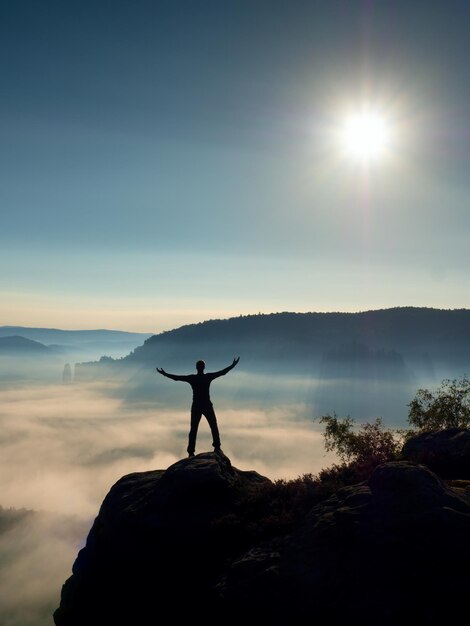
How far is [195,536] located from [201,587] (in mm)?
1856

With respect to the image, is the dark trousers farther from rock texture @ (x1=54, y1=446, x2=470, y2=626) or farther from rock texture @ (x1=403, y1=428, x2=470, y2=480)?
rock texture @ (x1=403, y1=428, x2=470, y2=480)

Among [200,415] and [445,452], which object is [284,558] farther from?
[200,415]

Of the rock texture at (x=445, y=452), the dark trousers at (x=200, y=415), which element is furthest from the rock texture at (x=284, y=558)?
the dark trousers at (x=200, y=415)

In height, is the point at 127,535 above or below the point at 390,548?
below

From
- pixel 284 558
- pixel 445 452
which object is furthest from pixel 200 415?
pixel 445 452

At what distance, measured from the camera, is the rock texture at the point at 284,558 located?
10.4 m

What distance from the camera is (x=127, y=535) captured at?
16.5 meters

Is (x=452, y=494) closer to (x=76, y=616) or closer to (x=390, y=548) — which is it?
(x=390, y=548)

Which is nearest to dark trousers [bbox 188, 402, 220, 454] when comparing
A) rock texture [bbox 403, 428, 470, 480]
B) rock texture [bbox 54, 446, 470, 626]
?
rock texture [bbox 54, 446, 470, 626]

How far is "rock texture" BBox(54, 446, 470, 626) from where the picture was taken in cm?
1045

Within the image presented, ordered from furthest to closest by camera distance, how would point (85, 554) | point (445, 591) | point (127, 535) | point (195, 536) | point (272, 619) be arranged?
point (85, 554)
point (127, 535)
point (195, 536)
point (272, 619)
point (445, 591)

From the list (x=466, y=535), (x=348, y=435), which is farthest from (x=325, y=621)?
(x=348, y=435)

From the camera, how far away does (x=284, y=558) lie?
1220cm

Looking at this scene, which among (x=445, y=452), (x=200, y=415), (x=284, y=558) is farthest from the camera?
(x=200, y=415)
